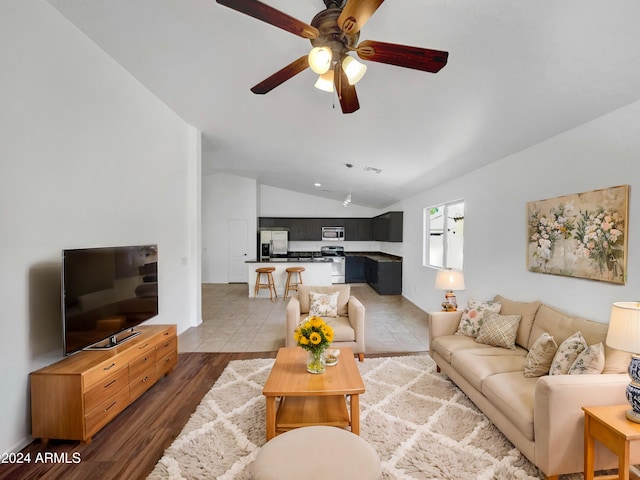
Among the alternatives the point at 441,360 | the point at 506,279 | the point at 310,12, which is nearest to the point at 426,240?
the point at 506,279

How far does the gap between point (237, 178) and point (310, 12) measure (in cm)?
709

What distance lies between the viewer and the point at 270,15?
4.47ft

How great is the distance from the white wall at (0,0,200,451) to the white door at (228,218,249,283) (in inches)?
210

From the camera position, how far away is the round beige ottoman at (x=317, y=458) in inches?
51.6

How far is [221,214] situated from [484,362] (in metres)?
7.81

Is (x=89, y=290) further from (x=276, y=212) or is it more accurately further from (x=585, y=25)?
(x=276, y=212)

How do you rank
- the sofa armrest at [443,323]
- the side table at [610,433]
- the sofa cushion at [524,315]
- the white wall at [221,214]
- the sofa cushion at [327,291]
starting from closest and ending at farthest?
the side table at [610,433], the sofa cushion at [524,315], the sofa armrest at [443,323], the sofa cushion at [327,291], the white wall at [221,214]

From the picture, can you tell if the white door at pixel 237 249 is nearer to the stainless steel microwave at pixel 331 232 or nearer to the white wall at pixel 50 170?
the stainless steel microwave at pixel 331 232

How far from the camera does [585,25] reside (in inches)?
58.3

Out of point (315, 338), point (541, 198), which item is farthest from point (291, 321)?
point (541, 198)

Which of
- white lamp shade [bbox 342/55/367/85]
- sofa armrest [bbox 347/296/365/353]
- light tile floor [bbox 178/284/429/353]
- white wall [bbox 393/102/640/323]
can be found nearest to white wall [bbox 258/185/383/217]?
light tile floor [bbox 178/284/429/353]

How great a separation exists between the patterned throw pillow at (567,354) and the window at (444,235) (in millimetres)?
2610

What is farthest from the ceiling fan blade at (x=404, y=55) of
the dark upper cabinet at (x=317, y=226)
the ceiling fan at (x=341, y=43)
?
the dark upper cabinet at (x=317, y=226)

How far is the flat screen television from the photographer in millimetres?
2113
